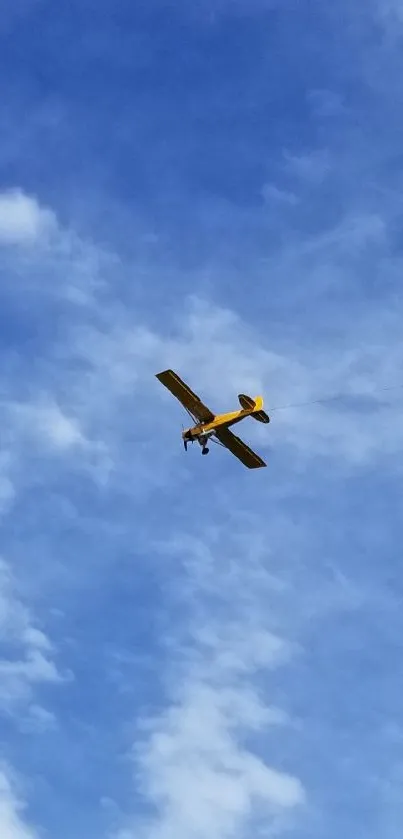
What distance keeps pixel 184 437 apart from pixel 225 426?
13.5ft

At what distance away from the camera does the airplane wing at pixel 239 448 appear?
593 feet

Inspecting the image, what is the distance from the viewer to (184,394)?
581 ft

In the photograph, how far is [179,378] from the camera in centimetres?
17662

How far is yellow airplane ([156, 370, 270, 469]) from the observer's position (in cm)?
17475

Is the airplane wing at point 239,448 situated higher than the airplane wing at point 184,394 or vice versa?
the airplane wing at point 239,448

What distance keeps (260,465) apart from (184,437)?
9757 millimetres

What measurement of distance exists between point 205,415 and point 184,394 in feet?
10.2

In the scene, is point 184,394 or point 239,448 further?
point 239,448

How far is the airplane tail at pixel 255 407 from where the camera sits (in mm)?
173750

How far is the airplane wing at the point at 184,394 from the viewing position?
17662 centimetres

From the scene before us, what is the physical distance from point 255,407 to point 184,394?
7198mm

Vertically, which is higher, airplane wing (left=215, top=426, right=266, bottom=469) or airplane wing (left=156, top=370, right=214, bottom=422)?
airplane wing (left=215, top=426, right=266, bottom=469)

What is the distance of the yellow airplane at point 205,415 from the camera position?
174750 mm

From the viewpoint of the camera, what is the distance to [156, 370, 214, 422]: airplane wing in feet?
579
